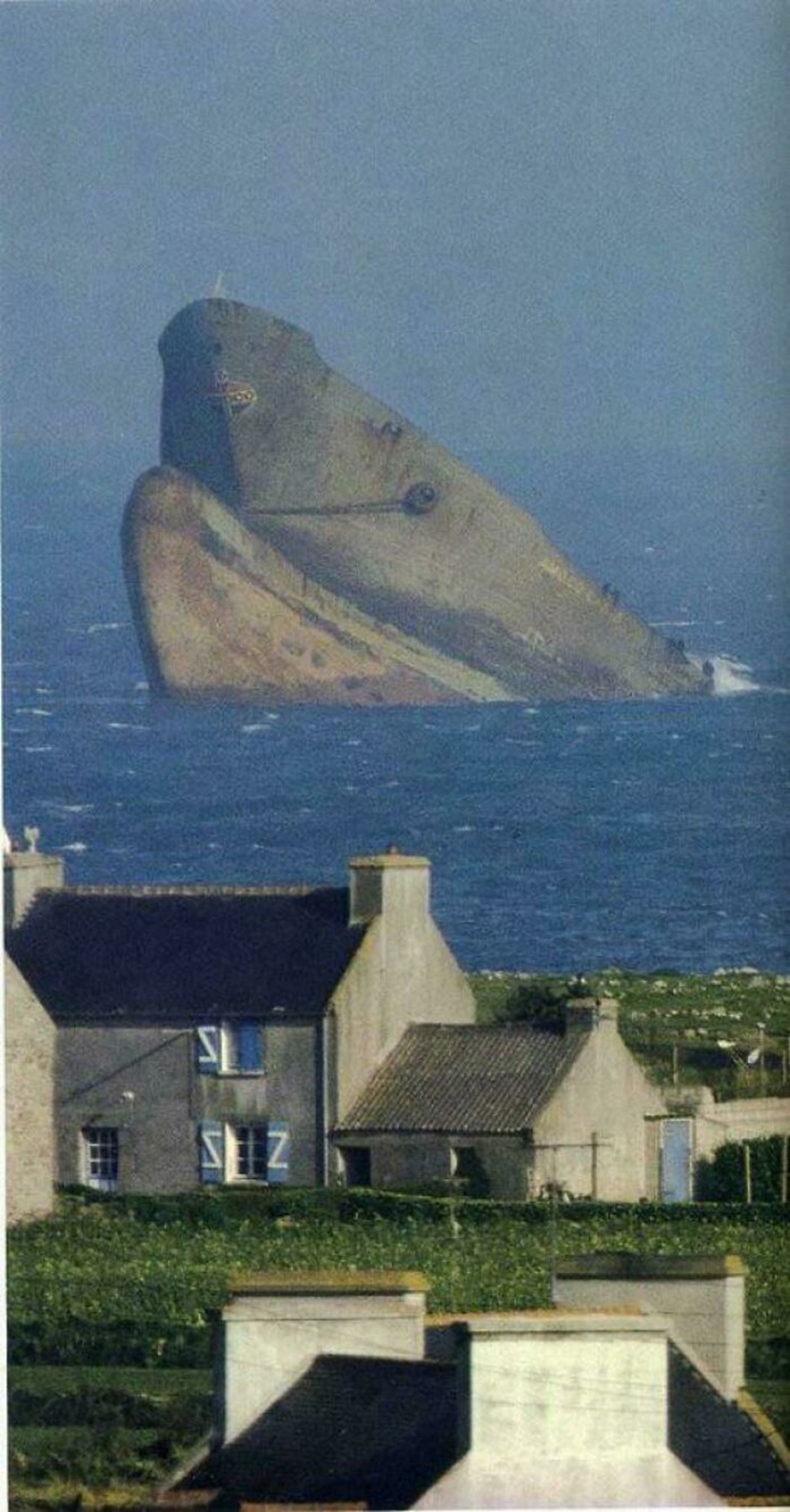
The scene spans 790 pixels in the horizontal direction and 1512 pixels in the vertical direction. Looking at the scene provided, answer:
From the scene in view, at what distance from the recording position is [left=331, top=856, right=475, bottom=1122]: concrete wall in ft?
54.9

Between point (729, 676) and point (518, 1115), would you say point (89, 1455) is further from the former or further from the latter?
point (729, 676)

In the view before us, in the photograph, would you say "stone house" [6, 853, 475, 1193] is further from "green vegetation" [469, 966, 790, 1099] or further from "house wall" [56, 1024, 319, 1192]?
"green vegetation" [469, 966, 790, 1099]

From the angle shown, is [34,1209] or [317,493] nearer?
[34,1209]

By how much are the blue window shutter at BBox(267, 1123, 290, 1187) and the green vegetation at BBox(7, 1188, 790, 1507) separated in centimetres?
12

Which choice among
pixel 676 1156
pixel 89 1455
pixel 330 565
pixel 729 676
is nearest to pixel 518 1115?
pixel 676 1156

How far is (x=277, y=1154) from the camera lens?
1652 centimetres

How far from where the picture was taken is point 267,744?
16.9 meters

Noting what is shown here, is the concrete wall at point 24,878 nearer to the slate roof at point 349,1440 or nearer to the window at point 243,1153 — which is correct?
the window at point 243,1153

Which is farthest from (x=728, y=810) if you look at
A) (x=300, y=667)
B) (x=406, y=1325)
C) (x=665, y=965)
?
(x=406, y=1325)

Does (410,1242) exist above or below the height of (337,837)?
below

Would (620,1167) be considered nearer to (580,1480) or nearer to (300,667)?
(300,667)

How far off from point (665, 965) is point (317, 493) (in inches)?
74.8

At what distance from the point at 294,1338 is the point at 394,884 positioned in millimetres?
3747

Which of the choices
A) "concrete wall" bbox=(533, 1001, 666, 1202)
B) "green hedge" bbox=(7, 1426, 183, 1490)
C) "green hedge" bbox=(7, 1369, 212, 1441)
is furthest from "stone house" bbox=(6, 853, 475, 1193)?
"green hedge" bbox=(7, 1426, 183, 1490)
